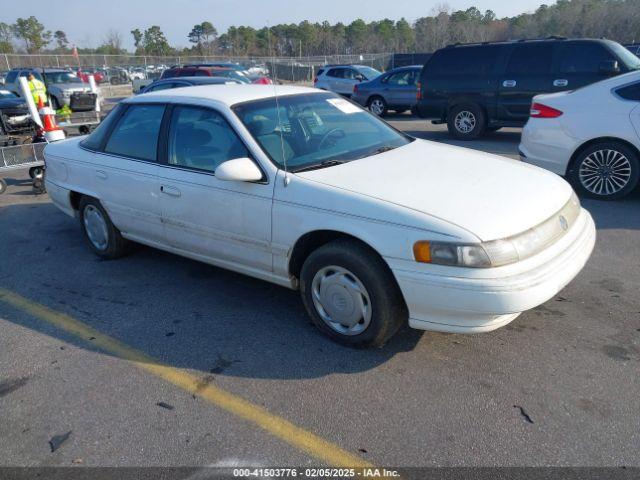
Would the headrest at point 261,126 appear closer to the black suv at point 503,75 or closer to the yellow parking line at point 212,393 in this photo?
the yellow parking line at point 212,393

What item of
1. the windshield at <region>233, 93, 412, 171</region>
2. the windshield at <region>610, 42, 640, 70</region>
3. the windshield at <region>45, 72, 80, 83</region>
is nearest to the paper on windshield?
the windshield at <region>233, 93, 412, 171</region>

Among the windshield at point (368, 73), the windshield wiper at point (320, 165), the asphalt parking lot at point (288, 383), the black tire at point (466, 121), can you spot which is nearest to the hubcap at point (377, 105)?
the windshield at point (368, 73)

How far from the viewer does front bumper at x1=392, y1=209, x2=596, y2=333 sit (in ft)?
9.12

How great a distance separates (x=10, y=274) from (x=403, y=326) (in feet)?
12.2

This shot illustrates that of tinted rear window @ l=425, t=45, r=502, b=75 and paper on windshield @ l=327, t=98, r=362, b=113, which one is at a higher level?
tinted rear window @ l=425, t=45, r=502, b=75

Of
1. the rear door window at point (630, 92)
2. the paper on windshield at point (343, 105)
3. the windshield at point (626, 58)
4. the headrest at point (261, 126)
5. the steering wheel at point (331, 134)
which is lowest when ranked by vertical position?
the steering wheel at point (331, 134)

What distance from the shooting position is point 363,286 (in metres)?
3.17

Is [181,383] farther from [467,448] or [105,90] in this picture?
[105,90]

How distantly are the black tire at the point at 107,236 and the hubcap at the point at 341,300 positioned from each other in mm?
2412

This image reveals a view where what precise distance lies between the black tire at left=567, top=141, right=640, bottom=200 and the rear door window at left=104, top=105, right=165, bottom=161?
4.87 meters

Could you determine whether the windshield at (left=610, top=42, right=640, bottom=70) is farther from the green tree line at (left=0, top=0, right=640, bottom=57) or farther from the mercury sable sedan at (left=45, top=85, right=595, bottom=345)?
the green tree line at (left=0, top=0, right=640, bottom=57)

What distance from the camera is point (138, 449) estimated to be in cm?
260

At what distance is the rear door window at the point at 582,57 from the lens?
376 inches

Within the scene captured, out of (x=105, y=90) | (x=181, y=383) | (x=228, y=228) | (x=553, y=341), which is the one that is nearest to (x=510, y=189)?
(x=553, y=341)
